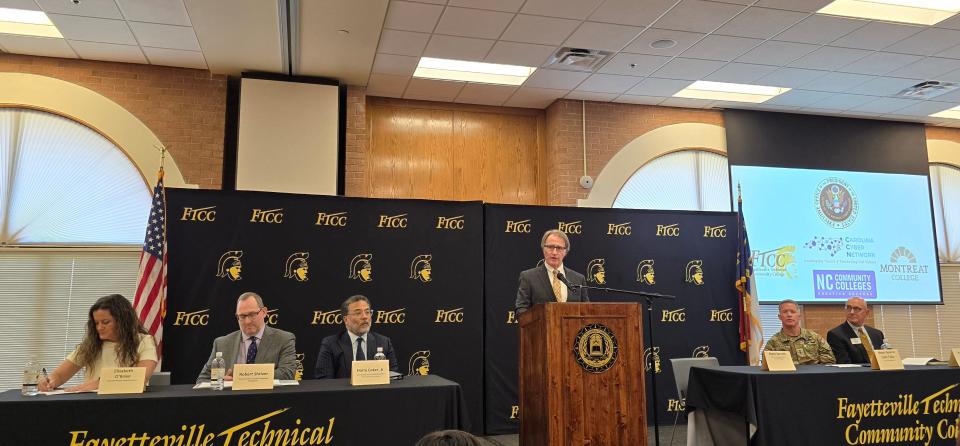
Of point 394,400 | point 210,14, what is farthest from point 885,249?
point 210,14

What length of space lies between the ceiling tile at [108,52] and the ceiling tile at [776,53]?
19.4ft

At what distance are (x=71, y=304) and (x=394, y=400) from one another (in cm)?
466

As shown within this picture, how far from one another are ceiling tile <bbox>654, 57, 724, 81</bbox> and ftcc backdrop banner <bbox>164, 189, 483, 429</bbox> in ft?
8.42

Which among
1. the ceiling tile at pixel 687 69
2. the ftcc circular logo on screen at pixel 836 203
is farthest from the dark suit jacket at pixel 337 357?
the ftcc circular logo on screen at pixel 836 203

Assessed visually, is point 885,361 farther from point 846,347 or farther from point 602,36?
point 602,36

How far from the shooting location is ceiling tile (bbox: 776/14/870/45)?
18.6 feet

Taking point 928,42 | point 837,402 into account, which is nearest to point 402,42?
point 837,402

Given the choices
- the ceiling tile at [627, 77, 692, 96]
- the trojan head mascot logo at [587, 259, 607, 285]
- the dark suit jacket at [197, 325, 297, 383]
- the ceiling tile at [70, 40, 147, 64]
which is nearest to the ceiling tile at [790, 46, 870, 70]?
the ceiling tile at [627, 77, 692, 96]

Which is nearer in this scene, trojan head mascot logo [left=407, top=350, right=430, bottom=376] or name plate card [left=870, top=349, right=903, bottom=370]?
name plate card [left=870, top=349, right=903, bottom=370]

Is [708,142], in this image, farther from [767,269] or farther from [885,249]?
[885,249]

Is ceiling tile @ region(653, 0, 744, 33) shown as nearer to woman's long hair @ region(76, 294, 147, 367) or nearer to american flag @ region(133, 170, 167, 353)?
american flag @ region(133, 170, 167, 353)

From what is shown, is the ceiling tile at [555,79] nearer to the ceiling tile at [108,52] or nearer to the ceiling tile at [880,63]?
the ceiling tile at [880,63]

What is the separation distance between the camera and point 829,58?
650 centimetres

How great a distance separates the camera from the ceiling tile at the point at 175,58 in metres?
6.16
